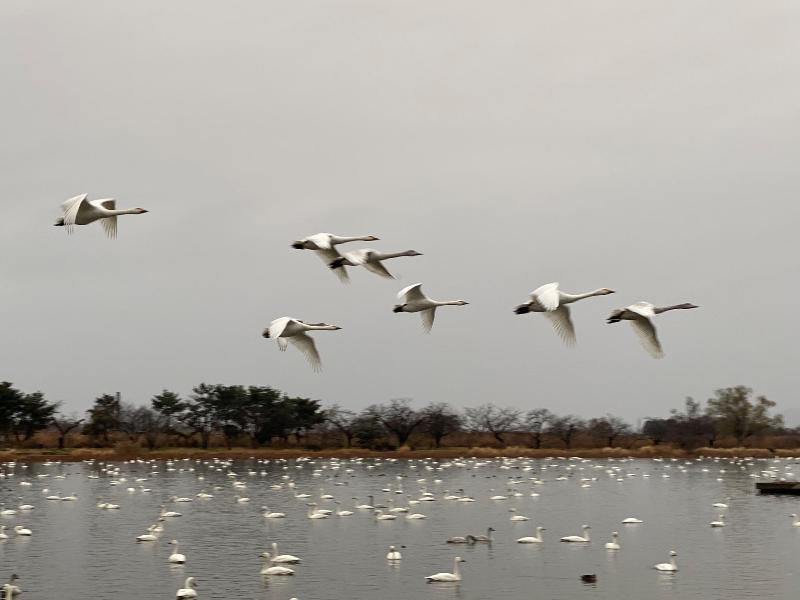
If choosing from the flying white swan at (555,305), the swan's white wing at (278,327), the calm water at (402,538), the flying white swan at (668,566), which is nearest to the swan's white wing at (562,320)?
the flying white swan at (555,305)

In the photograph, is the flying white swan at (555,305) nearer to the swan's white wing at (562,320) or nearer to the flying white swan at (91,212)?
the swan's white wing at (562,320)

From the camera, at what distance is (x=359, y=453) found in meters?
77.2

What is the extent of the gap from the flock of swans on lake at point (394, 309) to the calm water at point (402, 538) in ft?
26.9

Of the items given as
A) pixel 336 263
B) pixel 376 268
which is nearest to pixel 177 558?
pixel 376 268

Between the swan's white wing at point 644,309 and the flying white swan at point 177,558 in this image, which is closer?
the swan's white wing at point 644,309

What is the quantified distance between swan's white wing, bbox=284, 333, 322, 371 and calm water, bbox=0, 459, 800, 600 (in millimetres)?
8160

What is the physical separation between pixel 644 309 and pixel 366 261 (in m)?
4.26

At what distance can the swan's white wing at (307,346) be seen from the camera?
18062 millimetres

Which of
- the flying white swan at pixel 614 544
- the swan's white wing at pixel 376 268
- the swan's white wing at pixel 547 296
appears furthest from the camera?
the flying white swan at pixel 614 544

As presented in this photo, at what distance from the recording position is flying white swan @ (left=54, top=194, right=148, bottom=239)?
16484 millimetres

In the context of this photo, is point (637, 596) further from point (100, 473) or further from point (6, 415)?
point (6, 415)

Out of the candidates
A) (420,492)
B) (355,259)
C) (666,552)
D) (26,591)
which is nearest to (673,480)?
(420,492)

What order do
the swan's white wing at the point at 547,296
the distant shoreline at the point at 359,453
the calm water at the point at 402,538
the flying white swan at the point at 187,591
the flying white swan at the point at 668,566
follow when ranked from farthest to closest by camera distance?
the distant shoreline at the point at 359,453
the flying white swan at the point at 668,566
the calm water at the point at 402,538
the flying white swan at the point at 187,591
the swan's white wing at the point at 547,296

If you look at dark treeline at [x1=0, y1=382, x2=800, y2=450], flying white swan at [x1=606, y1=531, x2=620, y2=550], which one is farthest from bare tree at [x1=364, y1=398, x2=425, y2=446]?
flying white swan at [x1=606, y1=531, x2=620, y2=550]
